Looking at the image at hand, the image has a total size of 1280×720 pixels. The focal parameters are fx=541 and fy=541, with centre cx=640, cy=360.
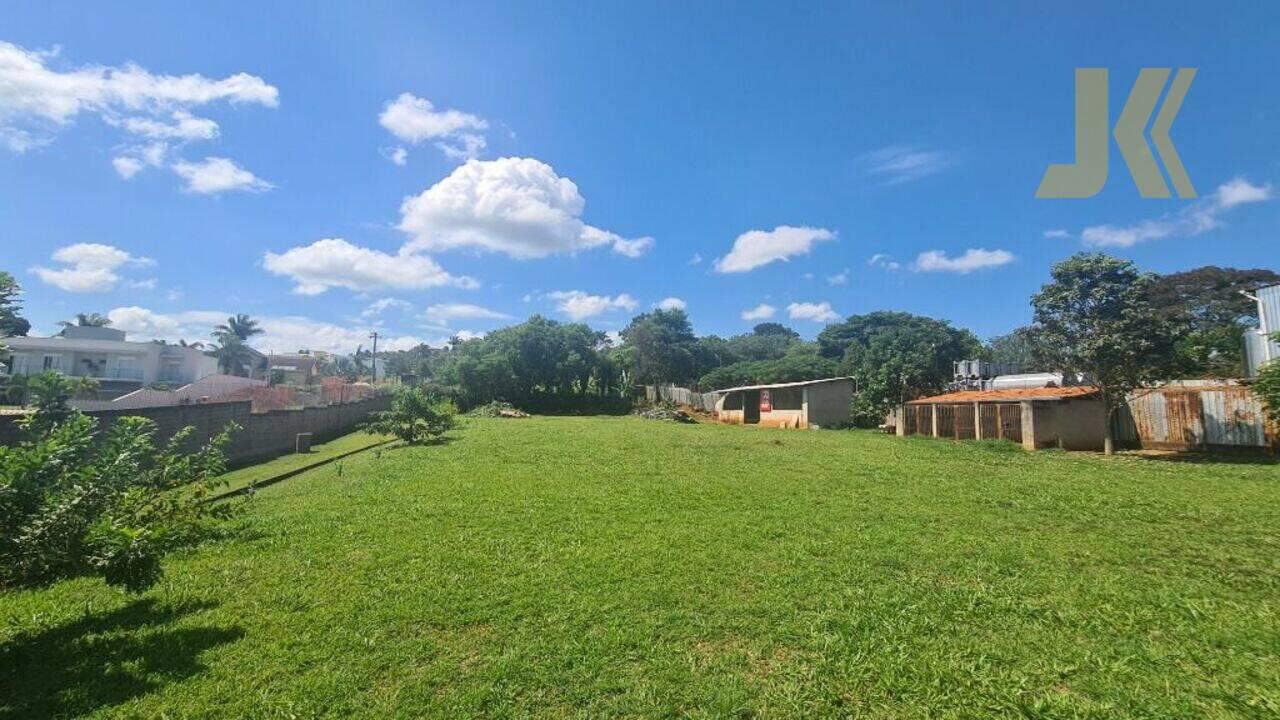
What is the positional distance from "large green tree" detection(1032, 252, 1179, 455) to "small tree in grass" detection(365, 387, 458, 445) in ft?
63.5

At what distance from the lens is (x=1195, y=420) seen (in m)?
15.3

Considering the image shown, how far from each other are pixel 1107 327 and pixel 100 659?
66.4 feet

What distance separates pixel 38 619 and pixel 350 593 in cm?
213

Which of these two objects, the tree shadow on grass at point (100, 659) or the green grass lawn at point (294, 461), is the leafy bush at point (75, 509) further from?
the green grass lawn at point (294, 461)

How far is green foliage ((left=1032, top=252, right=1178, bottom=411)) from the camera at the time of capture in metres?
14.5

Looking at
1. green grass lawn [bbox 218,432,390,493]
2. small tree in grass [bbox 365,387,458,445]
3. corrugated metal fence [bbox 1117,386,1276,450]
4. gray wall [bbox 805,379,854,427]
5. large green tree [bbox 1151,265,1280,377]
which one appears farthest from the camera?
large green tree [bbox 1151,265,1280,377]

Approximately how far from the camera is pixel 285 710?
2.93 m

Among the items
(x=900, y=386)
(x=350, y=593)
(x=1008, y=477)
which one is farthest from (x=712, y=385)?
(x=350, y=593)

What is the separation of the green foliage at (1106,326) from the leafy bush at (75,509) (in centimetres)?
1966

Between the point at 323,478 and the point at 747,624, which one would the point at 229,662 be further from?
the point at 323,478

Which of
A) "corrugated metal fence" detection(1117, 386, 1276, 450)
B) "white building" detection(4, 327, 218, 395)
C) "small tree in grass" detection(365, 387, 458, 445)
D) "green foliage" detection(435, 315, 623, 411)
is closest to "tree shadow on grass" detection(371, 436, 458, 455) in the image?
"small tree in grass" detection(365, 387, 458, 445)

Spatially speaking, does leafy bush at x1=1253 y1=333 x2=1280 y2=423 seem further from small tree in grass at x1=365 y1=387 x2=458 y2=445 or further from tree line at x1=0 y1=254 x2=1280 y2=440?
small tree in grass at x1=365 y1=387 x2=458 y2=445

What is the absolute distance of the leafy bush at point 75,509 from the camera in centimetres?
328

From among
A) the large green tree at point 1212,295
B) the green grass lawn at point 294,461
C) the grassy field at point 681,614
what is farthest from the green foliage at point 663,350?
the grassy field at point 681,614
